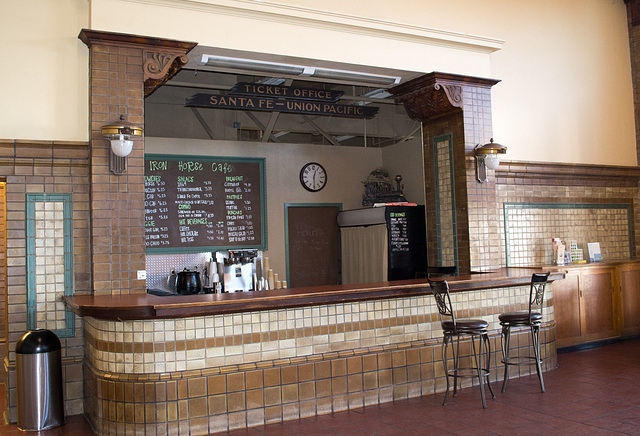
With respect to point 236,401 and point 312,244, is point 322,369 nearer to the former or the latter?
point 236,401

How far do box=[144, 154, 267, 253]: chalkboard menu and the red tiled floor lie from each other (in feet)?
9.66

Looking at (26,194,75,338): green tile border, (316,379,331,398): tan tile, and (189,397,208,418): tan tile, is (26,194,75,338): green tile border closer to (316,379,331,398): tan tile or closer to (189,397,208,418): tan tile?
(189,397,208,418): tan tile

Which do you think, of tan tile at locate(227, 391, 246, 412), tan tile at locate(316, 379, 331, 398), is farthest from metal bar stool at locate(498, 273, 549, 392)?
tan tile at locate(227, 391, 246, 412)

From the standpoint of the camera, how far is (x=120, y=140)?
5.25 meters

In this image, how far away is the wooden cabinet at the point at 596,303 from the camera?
24.7 ft

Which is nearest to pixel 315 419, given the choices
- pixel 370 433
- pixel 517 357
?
pixel 370 433

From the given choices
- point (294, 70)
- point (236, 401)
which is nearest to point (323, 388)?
point (236, 401)

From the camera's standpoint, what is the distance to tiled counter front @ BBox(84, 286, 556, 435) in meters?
4.64

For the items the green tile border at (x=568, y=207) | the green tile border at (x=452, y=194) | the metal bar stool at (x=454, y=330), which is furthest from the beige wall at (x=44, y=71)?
the green tile border at (x=568, y=207)

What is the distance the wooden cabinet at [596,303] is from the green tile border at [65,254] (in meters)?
5.35

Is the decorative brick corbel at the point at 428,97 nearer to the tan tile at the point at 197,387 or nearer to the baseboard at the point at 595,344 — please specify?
the baseboard at the point at 595,344

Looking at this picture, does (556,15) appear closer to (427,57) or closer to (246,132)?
(427,57)

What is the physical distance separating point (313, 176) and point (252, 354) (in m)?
4.99

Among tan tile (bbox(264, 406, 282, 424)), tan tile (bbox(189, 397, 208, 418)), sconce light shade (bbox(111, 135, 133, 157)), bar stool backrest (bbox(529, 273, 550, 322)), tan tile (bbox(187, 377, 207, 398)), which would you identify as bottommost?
tan tile (bbox(264, 406, 282, 424))
